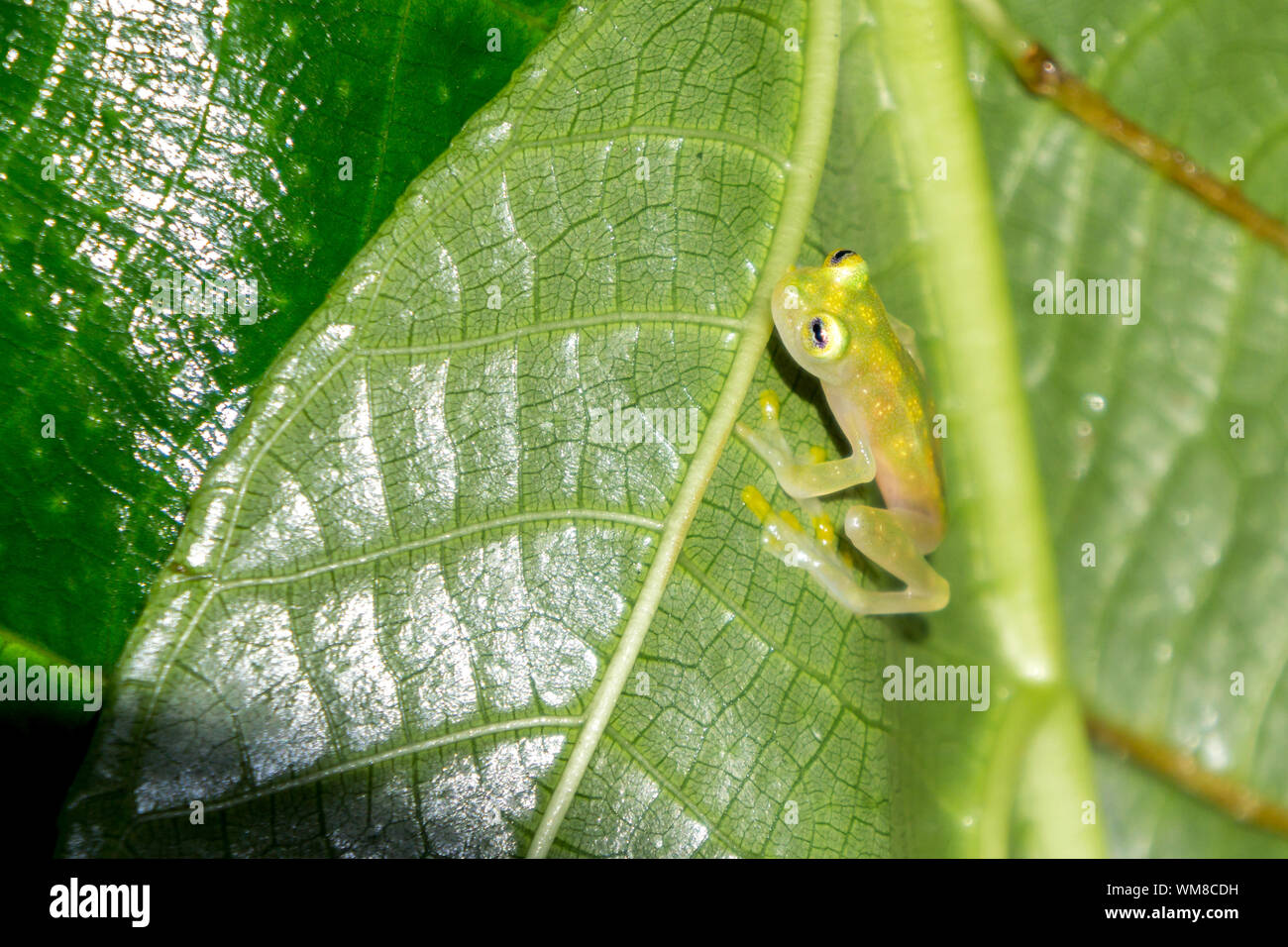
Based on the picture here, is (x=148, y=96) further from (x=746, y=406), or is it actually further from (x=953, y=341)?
(x=953, y=341)

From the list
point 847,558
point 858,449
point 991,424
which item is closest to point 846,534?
point 847,558

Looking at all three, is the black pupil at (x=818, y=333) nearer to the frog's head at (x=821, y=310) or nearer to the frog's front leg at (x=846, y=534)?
the frog's head at (x=821, y=310)

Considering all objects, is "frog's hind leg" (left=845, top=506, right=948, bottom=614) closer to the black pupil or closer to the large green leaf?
the large green leaf

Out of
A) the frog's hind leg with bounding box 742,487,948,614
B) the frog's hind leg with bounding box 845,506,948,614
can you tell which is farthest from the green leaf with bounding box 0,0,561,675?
the frog's hind leg with bounding box 845,506,948,614

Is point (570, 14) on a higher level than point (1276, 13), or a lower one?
lower

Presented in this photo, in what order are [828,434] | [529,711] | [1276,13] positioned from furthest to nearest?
[828,434] → [1276,13] → [529,711]
